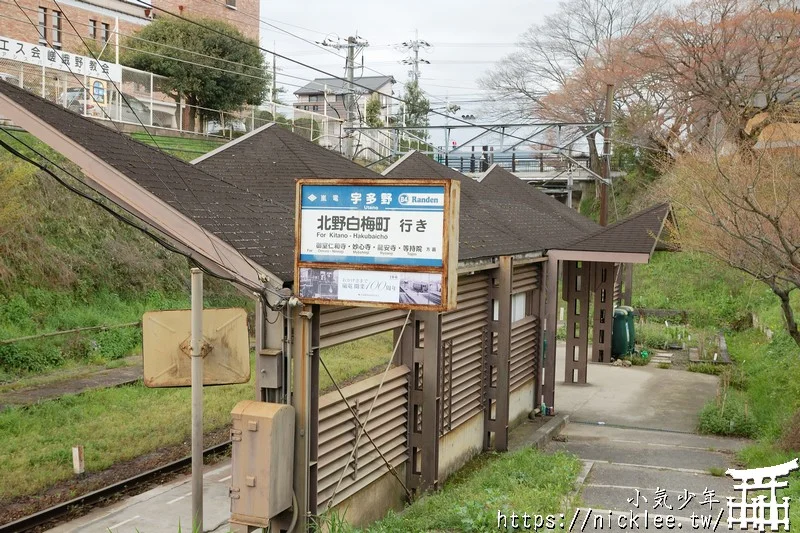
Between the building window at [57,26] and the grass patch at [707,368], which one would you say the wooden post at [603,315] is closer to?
the grass patch at [707,368]

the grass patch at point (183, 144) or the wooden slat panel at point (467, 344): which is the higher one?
the grass patch at point (183, 144)

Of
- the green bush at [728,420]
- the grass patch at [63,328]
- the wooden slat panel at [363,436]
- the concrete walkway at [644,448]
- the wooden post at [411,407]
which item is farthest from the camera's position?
the grass patch at [63,328]

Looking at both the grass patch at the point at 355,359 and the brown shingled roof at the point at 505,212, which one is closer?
the brown shingled roof at the point at 505,212

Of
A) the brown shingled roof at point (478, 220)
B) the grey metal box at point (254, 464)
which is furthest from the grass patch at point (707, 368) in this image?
the grey metal box at point (254, 464)

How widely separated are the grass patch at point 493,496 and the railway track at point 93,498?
379cm

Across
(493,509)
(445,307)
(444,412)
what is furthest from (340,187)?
(444,412)

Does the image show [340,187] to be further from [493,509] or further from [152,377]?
[493,509]

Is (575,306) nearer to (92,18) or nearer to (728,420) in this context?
(728,420)

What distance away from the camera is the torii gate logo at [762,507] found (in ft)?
24.4

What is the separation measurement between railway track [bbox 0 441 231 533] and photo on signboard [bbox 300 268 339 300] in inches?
184

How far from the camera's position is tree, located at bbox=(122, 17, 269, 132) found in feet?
105

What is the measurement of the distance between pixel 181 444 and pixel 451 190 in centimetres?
787

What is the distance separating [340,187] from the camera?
6.86m

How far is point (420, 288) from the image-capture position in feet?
21.6
